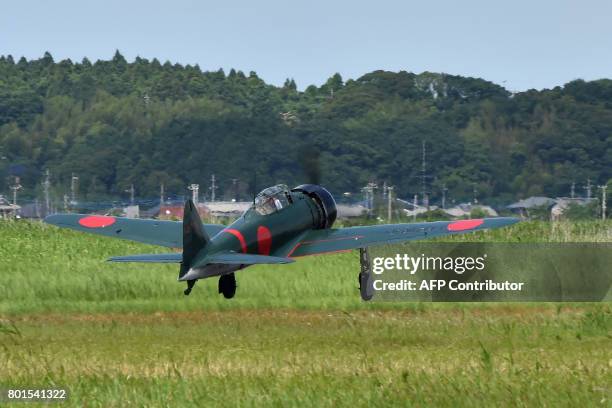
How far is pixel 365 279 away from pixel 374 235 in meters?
1.20

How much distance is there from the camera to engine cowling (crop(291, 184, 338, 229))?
30625 mm

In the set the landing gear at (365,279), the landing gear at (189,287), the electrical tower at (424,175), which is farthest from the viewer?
the electrical tower at (424,175)

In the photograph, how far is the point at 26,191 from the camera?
570 ft

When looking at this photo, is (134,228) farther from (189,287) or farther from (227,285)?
(189,287)

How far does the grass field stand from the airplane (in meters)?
0.80

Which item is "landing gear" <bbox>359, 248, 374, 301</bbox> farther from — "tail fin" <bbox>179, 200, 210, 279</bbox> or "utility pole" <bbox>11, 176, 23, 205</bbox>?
"utility pole" <bbox>11, 176, 23, 205</bbox>

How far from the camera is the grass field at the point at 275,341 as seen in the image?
38.8 ft

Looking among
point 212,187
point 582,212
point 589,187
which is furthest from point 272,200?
point 589,187

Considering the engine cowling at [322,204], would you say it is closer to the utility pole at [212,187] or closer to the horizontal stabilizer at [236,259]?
the horizontal stabilizer at [236,259]

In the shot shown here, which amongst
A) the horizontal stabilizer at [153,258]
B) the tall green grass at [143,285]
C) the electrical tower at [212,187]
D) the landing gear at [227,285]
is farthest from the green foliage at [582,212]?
the horizontal stabilizer at [153,258]

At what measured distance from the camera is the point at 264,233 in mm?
26922

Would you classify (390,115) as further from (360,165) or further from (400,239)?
(400,239)

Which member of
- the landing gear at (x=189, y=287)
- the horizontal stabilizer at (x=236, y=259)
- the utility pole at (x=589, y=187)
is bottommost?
the utility pole at (x=589, y=187)

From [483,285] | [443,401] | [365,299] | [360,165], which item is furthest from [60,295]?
[360,165]
